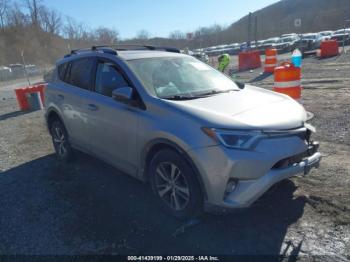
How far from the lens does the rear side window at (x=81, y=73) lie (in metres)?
4.82

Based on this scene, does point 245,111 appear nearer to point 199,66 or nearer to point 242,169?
point 242,169

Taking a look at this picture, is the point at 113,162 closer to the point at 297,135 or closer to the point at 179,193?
the point at 179,193

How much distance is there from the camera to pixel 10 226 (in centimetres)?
386

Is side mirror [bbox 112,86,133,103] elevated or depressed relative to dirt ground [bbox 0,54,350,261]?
elevated

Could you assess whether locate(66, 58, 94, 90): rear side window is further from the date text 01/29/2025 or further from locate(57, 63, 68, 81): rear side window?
the date text 01/29/2025

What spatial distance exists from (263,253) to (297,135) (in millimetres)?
1219

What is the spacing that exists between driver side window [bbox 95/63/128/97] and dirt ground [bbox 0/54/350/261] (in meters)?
1.36

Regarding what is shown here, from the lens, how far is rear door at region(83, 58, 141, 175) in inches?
155

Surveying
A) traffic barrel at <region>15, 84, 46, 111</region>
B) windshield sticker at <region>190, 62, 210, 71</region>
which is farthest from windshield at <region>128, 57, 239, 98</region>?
traffic barrel at <region>15, 84, 46, 111</region>

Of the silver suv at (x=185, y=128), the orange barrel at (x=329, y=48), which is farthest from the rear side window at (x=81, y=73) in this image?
the orange barrel at (x=329, y=48)

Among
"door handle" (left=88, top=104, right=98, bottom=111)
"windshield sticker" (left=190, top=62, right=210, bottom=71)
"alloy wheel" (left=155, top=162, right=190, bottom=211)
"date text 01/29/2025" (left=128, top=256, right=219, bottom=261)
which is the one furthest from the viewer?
"windshield sticker" (left=190, top=62, right=210, bottom=71)

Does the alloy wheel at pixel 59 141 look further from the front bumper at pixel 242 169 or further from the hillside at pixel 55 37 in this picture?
the hillside at pixel 55 37

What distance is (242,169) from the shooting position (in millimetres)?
3029

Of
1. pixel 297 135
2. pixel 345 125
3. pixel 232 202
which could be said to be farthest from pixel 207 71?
pixel 345 125
